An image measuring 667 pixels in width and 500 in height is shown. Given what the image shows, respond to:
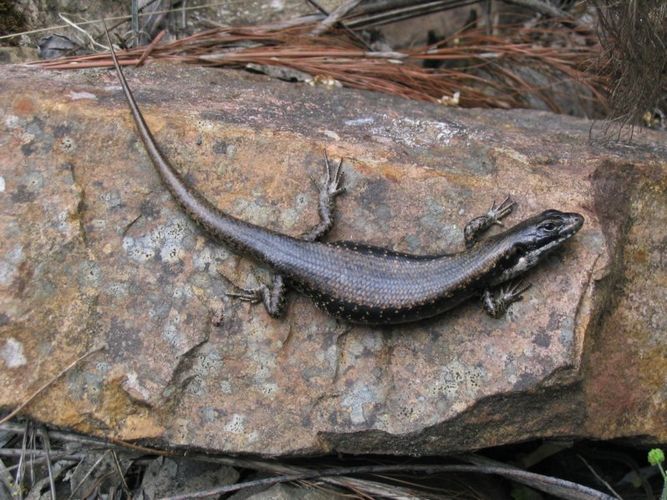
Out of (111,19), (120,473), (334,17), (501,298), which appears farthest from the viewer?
(334,17)

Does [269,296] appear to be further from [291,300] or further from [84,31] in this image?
[84,31]

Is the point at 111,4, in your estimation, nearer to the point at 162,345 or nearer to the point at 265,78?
the point at 265,78

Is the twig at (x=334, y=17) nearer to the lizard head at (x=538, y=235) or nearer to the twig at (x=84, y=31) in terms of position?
the twig at (x=84, y=31)

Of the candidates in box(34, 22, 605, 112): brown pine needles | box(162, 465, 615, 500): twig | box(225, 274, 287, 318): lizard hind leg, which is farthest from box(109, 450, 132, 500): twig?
box(34, 22, 605, 112): brown pine needles

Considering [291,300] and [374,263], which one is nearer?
[374,263]

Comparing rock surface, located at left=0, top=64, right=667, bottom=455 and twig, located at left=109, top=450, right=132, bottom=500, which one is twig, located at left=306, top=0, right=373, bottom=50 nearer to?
rock surface, located at left=0, top=64, right=667, bottom=455

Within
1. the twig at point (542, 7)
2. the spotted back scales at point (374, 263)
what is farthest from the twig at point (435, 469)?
the twig at point (542, 7)

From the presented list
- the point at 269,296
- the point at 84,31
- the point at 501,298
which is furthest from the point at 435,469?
the point at 84,31
